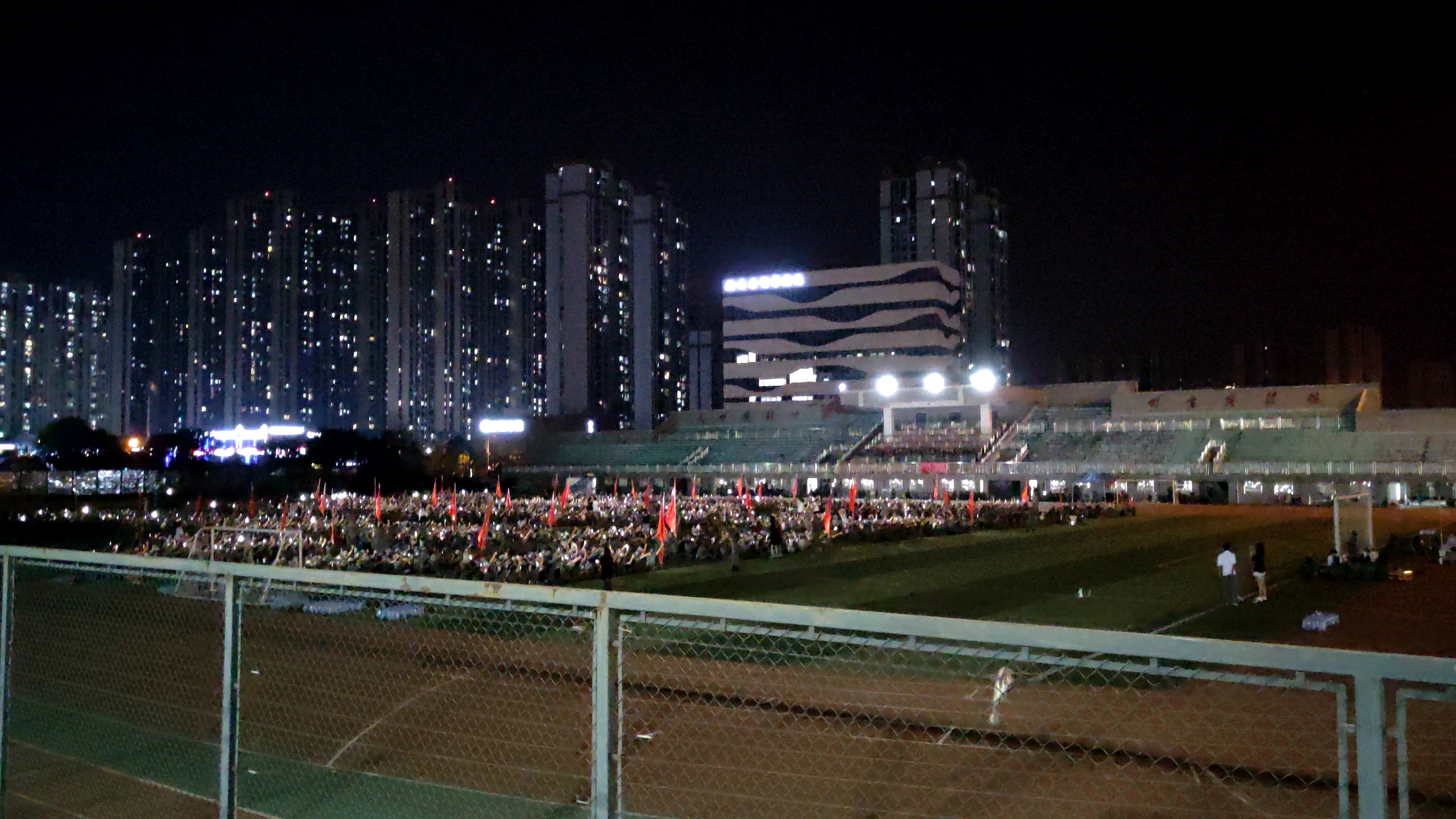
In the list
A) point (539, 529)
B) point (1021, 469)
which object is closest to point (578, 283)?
point (1021, 469)

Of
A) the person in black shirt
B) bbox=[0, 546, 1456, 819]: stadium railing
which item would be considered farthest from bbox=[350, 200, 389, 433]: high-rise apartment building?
bbox=[0, 546, 1456, 819]: stadium railing

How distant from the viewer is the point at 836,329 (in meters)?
109

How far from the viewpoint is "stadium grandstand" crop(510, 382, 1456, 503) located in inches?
1994

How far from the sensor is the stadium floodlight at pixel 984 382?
68.8 meters

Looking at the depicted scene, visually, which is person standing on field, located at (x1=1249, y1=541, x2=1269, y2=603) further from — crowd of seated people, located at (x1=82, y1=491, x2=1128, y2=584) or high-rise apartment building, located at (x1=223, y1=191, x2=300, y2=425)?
high-rise apartment building, located at (x1=223, y1=191, x2=300, y2=425)

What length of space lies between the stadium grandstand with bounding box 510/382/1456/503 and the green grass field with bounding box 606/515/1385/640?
18.0 meters

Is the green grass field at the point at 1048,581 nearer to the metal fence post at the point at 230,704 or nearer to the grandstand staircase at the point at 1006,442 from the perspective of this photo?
the metal fence post at the point at 230,704

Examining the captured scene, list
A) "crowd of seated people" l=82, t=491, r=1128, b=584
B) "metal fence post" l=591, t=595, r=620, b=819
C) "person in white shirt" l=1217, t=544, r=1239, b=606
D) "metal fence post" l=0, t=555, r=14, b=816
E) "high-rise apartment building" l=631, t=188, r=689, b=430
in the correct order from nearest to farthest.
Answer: "metal fence post" l=591, t=595, r=620, b=819
"metal fence post" l=0, t=555, r=14, b=816
"person in white shirt" l=1217, t=544, r=1239, b=606
"crowd of seated people" l=82, t=491, r=1128, b=584
"high-rise apartment building" l=631, t=188, r=689, b=430

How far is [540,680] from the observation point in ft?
35.4

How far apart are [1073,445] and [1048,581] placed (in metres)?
42.0

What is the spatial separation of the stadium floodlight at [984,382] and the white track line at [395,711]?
6141 centimetres

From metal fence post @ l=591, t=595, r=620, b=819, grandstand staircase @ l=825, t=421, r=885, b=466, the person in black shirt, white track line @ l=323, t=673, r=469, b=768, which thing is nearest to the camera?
metal fence post @ l=591, t=595, r=620, b=819

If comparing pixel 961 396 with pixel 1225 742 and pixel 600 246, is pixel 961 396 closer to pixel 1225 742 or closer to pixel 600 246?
pixel 1225 742

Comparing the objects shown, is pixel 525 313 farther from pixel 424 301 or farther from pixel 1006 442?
pixel 1006 442
